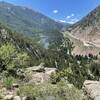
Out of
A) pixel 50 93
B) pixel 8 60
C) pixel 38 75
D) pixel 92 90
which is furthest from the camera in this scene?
pixel 38 75

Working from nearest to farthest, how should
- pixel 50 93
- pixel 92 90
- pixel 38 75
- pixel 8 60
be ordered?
pixel 50 93 < pixel 92 90 < pixel 8 60 < pixel 38 75

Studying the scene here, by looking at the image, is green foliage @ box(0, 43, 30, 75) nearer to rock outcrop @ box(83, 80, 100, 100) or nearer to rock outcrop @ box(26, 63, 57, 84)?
rock outcrop @ box(26, 63, 57, 84)

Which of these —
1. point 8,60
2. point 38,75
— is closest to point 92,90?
point 38,75

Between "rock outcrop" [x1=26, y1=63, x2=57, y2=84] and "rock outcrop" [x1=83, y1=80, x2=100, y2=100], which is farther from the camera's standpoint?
"rock outcrop" [x1=26, y1=63, x2=57, y2=84]

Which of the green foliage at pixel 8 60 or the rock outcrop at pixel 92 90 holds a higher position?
the green foliage at pixel 8 60

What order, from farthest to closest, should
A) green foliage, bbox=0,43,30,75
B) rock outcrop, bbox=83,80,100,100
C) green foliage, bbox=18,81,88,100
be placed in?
green foliage, bbox=0,43,30,75 → rock outcrop, bbox=83,80,100,100 → green foliage, bbox=18,81,88,100

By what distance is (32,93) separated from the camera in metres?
27.2

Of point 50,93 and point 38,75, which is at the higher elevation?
point 38,75

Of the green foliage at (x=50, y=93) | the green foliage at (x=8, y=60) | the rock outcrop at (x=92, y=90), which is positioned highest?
the green foliage at (x=8, y=60)

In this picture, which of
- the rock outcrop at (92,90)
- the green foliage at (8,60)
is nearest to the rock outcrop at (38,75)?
the green foliage at (8,60)

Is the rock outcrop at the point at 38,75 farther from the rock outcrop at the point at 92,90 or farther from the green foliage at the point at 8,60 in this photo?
the rock outcrop at the point at 92,90

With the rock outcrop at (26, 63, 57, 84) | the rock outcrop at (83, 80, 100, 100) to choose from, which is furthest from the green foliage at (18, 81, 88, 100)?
the rock outcrop at (26, 63, 57, 84)

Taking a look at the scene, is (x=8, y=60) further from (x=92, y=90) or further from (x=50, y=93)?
(x=50, y=93)

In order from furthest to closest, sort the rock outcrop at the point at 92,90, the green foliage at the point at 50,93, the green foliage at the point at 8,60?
the green foliage at the point at 8,60
the rock outcrop at the point at 92,90
the green foliage at the point at 50,93
